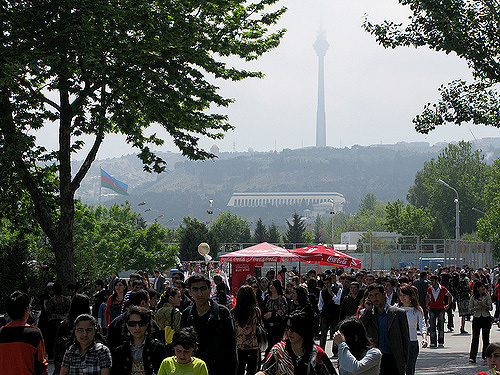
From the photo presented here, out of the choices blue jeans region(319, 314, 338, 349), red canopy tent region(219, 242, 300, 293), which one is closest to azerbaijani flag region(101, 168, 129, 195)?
red canopy tent region(219, 242, 300, 293)

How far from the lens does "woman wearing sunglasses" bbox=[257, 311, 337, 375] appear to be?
5609 millimetres

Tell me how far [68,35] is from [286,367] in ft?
41.6

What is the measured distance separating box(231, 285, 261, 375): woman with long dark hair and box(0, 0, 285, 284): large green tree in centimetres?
746

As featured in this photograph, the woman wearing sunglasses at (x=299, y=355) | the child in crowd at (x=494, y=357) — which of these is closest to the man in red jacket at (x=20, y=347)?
the woman wearing sunglasses at (x=299, y=355)

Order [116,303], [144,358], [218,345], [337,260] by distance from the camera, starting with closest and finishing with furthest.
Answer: [144,358] < [218,345] < [116,303] < [337,260]

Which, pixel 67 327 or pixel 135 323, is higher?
pixel 135 323

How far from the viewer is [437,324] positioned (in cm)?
1923

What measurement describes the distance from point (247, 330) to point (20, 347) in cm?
344

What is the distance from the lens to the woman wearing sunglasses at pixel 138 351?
658 cm

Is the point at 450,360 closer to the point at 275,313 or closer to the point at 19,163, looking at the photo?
the point at 275,313

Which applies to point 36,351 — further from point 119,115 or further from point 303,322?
point 119,115

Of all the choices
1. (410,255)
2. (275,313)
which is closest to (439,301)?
(275,313)

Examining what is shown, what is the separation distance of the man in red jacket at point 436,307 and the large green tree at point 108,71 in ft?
22.7

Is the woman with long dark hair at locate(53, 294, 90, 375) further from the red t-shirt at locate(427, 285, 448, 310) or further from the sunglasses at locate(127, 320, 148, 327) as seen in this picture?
the red t-shirt at locate(427, 285, 448, 310)
